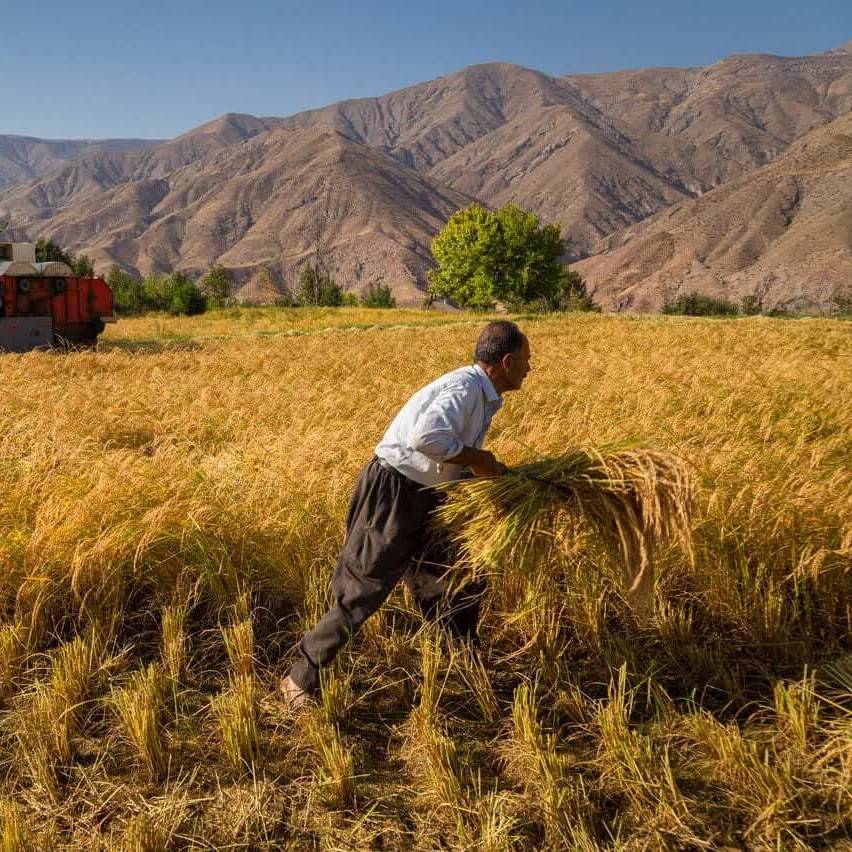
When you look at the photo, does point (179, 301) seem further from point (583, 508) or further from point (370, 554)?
point (583, 508)

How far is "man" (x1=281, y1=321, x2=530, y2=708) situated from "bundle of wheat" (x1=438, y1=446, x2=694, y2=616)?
5.3 inches

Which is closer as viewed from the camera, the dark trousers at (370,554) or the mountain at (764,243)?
the dark trousers at (370,554)

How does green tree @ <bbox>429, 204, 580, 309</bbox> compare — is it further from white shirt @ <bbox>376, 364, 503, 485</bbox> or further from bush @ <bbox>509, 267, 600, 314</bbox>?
white shirt @ <bbox>376, 364, 503, 485</bbox>

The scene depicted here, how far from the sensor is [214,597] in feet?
11.6

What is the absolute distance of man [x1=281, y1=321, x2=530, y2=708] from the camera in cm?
275

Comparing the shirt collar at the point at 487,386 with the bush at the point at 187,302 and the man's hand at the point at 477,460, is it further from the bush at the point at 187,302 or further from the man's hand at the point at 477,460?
the bush at the point at 187,302

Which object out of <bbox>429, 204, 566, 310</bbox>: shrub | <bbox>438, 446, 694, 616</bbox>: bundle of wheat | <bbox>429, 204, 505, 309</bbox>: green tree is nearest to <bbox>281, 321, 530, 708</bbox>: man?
Result: <bbox>438, 446, 694, 616</bbox>: bundle of wheat

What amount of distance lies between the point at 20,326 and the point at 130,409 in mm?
9216

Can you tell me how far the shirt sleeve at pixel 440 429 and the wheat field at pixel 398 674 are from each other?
606 mm

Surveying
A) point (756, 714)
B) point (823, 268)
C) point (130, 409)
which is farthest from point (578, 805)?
point (823, 268)

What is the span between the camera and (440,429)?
261 centimetres

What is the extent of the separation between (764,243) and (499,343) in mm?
Answer: 120273

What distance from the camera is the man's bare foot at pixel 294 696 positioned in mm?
2762

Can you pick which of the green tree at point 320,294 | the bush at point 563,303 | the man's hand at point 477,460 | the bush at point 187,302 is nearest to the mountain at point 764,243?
the bush at point 563,303
